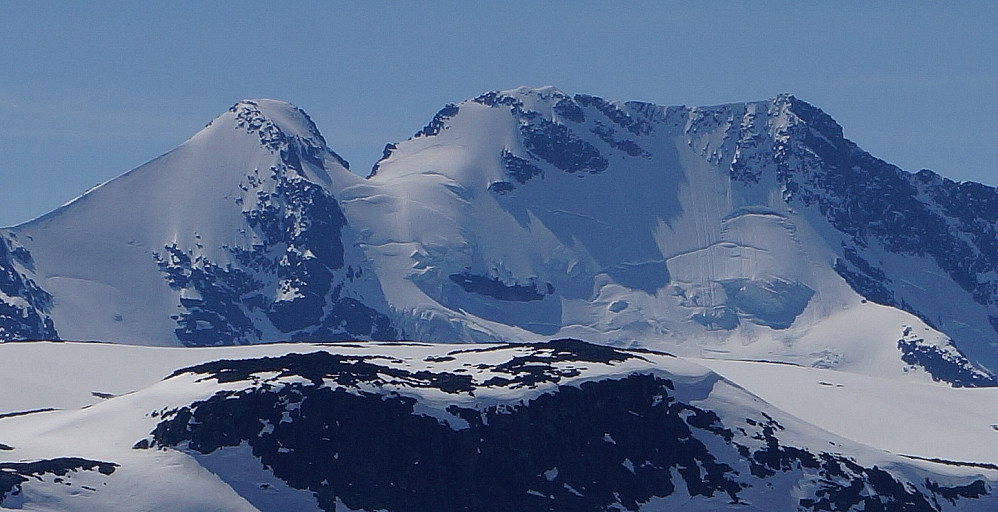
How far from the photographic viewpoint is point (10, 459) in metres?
195

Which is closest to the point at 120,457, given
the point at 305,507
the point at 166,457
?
the point at 166,457

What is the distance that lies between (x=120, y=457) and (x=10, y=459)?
34.3 ft

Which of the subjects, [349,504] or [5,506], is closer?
[5,506]

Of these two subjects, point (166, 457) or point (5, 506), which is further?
point (166, 457)

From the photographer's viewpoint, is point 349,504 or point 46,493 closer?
point 46,493

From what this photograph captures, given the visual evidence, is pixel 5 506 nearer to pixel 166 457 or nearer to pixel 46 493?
pixel 46 493

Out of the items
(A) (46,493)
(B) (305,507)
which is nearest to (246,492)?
(B) (305,507)

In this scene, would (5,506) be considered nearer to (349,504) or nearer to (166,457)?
(166,457)

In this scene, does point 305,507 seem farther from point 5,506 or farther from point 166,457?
point 5,506

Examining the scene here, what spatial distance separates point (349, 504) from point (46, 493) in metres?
29.5

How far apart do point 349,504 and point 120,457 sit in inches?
880

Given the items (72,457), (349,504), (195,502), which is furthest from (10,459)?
(349,504)

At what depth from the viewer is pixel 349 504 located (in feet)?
655

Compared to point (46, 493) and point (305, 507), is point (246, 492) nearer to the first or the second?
point (305, 507)
